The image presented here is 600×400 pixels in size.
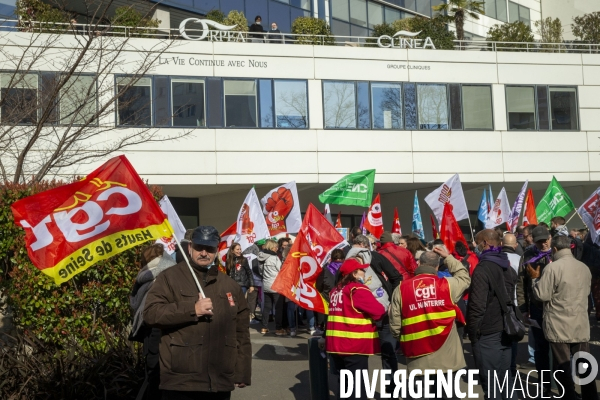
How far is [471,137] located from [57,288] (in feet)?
75.1

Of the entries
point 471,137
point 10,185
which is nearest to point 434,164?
point 471,137

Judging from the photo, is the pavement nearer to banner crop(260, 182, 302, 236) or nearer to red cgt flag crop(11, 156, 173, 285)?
red cgt flag crop(11, 156, 173, 285)

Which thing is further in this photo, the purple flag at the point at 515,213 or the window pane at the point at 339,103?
the window pane at the point at 339,103

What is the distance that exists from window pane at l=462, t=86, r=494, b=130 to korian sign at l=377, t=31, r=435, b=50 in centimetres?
223

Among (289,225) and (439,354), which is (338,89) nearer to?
(289,225)

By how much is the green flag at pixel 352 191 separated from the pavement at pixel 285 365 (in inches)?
233

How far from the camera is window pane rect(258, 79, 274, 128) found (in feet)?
91.9

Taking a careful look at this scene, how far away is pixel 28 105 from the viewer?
1328 cm

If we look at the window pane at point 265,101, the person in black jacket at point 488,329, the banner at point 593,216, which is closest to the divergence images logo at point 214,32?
the window pane at point 265,101

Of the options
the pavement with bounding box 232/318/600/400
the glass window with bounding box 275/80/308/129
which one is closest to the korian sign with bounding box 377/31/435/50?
the glass window with bounding box 275/80/308/129

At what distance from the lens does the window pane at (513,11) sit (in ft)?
155

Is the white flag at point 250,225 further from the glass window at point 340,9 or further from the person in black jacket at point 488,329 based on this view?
the glass window at point 340,9

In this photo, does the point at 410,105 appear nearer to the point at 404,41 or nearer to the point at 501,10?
the point at 404,41

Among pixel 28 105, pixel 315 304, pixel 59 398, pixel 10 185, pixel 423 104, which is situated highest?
pixel 423 104
